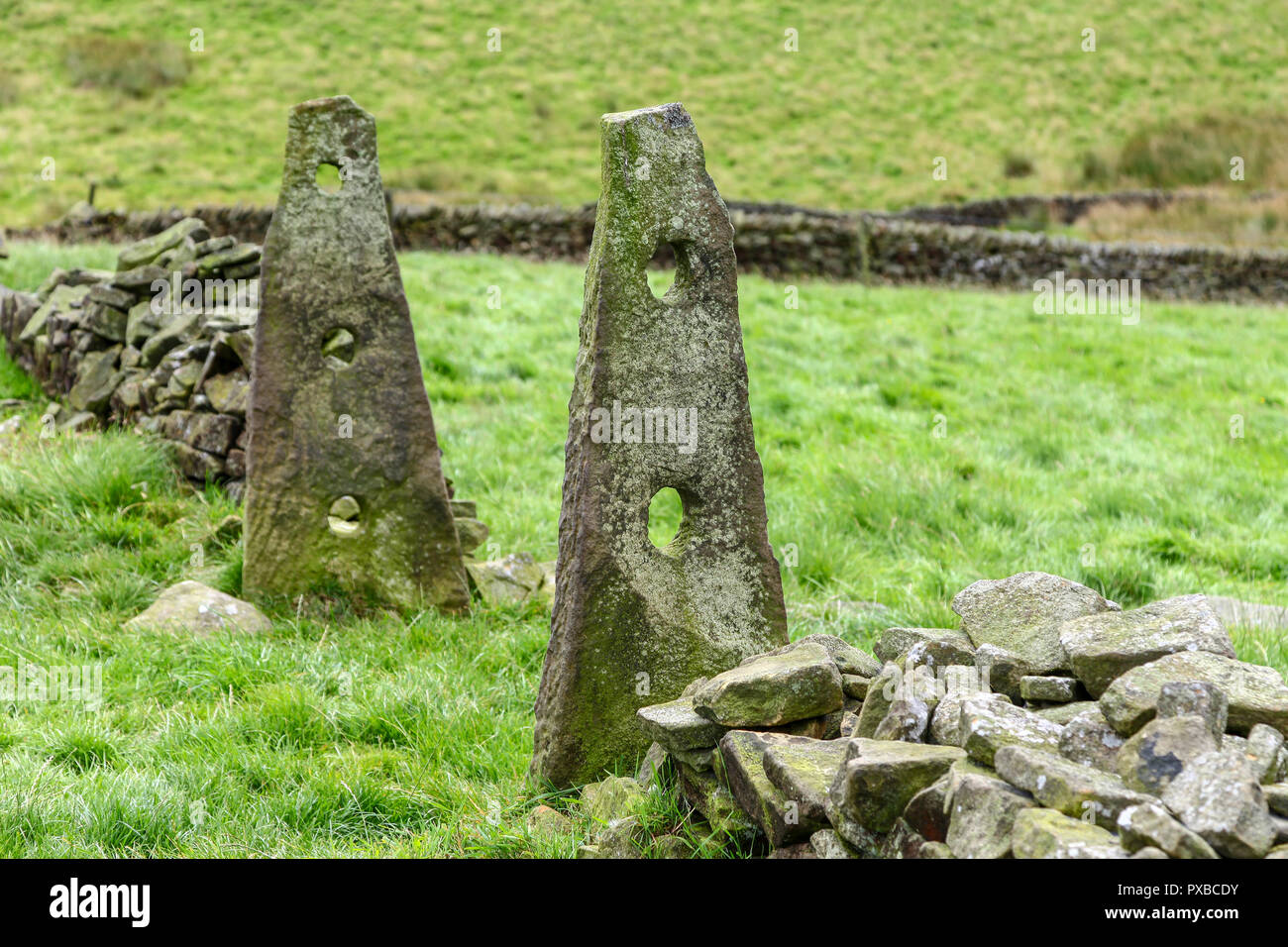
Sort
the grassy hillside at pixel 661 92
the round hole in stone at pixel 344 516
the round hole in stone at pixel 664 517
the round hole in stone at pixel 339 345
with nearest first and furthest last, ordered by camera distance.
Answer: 1. the round hole in stone at pixel 344 516
2. the round hole in stone at pixel 339 345
3. the round hole in stone at pixel 664 517
4. the grassy hillside at pixel 661 92

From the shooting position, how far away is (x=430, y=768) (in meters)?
4.09

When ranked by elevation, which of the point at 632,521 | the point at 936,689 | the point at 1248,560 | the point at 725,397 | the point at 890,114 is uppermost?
the point at 890,114

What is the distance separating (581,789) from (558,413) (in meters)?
5.77

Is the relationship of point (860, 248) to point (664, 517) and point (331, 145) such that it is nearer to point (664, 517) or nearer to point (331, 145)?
point (664, 517)

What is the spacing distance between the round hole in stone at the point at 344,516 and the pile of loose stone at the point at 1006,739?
2.73 metres

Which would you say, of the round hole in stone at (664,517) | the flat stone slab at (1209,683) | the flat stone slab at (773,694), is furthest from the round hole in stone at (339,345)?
the flat stone slab at (1209,683)

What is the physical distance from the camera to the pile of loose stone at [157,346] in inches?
277

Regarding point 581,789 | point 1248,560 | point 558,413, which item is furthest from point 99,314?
point 1248,560

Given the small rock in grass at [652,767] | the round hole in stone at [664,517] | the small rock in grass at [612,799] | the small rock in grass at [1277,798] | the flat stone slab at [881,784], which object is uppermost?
the small rock in grass at [1277,798]

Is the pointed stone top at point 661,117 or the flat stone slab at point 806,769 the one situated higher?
the pointed stone top at point 661,117

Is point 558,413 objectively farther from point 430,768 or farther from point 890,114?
point 890,114

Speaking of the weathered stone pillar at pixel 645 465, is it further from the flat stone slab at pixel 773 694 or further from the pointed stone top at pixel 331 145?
the pointed stone top at pixel 331 145

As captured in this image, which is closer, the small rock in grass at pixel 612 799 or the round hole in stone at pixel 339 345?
the small rock in grass at pixel 612 799

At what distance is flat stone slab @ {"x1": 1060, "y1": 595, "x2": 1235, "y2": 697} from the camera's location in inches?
122
